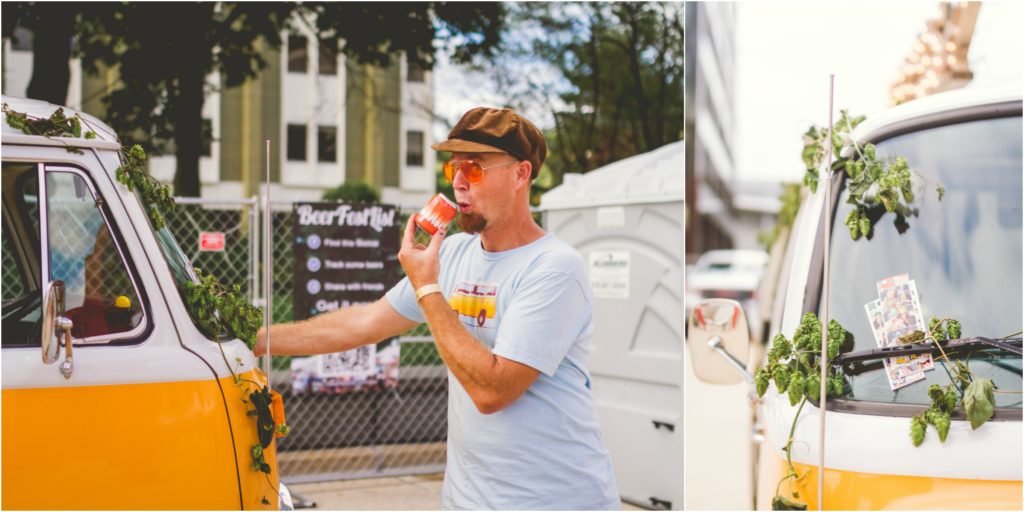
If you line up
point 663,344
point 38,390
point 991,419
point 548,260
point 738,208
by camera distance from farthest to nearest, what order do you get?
point 738,208, point 663,344, point 548,260, point 38,390, point 991,419

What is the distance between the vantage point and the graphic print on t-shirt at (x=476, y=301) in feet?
9.16

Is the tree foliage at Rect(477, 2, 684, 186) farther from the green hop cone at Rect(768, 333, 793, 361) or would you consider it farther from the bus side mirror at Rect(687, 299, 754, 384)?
the green hop cone at Rect(768, 333, 793, 361)

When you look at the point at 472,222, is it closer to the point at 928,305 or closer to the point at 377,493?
the point at 928,305

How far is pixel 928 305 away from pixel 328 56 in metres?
10.5

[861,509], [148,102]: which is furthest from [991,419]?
[148,102]

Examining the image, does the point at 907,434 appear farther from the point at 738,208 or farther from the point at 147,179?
the point at 738,208

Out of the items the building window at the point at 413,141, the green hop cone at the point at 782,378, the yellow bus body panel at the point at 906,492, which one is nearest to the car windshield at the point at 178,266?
the green hop cone at the point at 782,378

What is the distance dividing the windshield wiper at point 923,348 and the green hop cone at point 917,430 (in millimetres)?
242

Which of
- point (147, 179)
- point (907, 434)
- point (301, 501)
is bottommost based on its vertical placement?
point (301, 501)

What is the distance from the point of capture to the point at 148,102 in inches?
364

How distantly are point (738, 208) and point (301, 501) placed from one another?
8706 centimetres

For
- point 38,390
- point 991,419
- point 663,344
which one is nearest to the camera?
point 991,419

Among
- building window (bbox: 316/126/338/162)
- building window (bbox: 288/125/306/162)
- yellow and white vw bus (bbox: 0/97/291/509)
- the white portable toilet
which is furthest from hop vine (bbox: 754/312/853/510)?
building window (bbox: 288/125/306/162)

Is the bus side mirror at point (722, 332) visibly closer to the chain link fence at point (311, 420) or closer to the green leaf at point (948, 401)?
the green leaf at point (948, 401)
